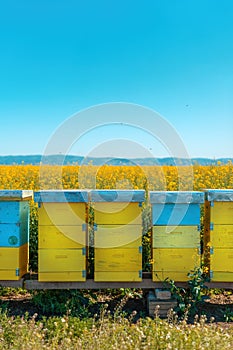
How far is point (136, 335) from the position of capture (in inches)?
146

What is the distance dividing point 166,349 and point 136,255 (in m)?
1.76

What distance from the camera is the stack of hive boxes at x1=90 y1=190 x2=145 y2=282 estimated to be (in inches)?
192

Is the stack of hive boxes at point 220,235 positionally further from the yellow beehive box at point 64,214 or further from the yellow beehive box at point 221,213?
the yellow beehive box at point 64,214

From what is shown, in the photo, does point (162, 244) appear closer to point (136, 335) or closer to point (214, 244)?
point (214, 244)

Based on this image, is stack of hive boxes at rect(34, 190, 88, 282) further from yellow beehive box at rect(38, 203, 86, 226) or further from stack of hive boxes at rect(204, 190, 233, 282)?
stack of hive boxes at rect(204, 190, 233, 282)

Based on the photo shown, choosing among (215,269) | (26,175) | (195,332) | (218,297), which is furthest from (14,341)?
(26,175)

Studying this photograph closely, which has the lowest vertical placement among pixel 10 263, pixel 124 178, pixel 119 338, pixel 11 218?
pixel 119 338

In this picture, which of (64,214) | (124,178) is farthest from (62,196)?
(124,178)

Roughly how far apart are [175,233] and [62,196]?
1.30m

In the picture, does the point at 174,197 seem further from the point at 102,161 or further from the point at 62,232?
the point at 102,161

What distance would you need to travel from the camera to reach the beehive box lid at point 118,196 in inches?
191

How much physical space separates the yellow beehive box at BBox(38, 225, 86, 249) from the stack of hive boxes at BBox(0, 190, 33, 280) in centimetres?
29

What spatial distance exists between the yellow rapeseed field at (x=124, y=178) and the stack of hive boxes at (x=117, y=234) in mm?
3403

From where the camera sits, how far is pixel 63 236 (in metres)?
4.96
